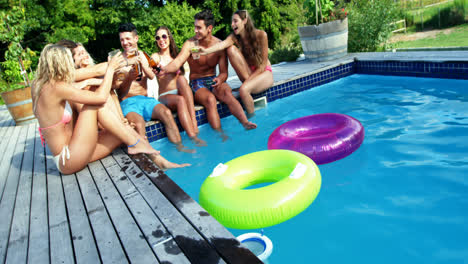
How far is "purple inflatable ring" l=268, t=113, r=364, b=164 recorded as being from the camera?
3.42 meters

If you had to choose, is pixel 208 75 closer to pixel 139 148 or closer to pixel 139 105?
pixel 139 105

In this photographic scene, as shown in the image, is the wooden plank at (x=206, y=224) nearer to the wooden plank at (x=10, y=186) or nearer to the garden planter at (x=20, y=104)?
the wooden plank at (x=10, y=186)

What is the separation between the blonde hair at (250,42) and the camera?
534 centimetres

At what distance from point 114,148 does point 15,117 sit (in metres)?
4.11

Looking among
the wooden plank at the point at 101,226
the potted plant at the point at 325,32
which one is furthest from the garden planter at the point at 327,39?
the wooden plank at the point at 101,226

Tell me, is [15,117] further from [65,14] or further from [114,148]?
[65,14]

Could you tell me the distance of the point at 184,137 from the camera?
529 cm

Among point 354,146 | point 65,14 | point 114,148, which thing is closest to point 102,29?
point 65,14

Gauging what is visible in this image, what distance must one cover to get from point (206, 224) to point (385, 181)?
6.43 ft

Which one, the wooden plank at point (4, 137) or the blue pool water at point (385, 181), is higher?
the wooden plank at point (4, 137)

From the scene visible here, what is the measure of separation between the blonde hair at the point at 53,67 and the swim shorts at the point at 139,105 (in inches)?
63.5

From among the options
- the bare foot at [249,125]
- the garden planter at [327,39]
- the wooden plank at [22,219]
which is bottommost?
the bare foot at [249,125]

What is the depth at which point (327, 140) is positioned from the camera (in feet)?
11.3

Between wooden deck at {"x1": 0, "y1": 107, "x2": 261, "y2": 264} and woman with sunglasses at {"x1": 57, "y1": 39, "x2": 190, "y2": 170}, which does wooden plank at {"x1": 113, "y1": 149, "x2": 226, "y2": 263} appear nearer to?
wooden deck at {"x1": 0, "y1": 107, "x2": 261, "y2": 264}
